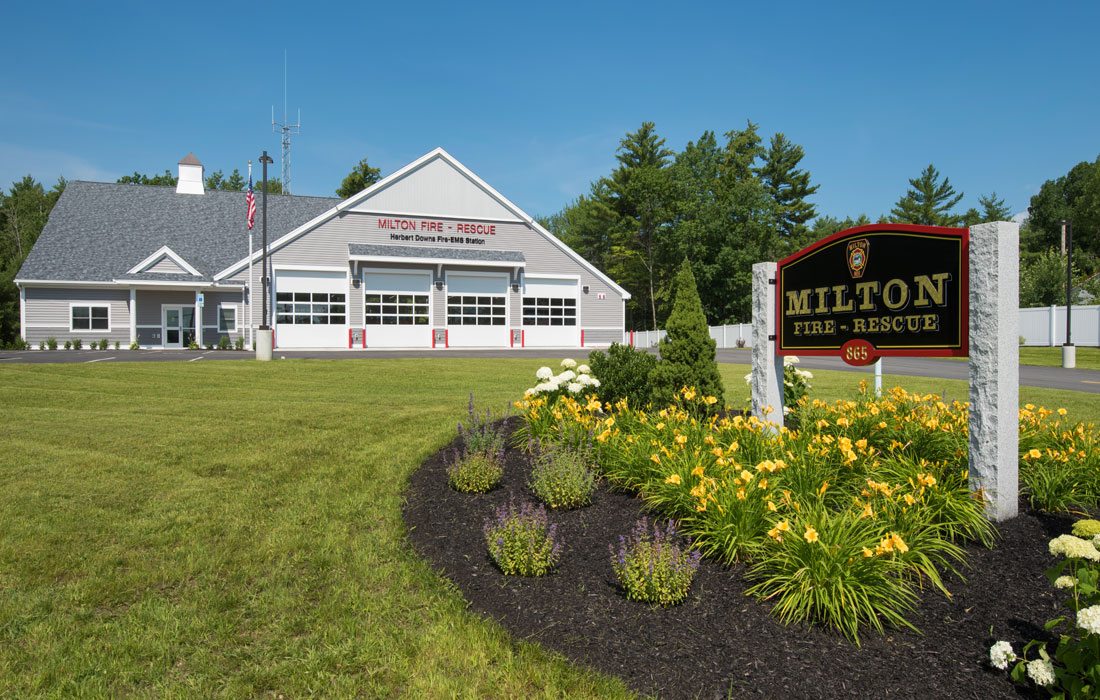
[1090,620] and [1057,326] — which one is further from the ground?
[1057,326]

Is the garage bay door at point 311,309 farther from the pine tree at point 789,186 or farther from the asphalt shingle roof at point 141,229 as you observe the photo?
the pine tree at point 789,186

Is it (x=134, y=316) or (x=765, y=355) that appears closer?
(x=765, y=355)

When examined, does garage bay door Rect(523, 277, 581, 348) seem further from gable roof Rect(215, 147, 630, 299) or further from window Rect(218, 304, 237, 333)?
window Rect(218, 304, 237, 333)

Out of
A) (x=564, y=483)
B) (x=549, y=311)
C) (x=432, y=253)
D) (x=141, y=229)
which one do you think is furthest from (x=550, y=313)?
(x=564, y=483)

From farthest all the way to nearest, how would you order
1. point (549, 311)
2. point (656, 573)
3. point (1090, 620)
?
point (549, 311) < point (656, 573) < point (1090, 620)

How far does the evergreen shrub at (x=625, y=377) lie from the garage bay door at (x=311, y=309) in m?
22.7

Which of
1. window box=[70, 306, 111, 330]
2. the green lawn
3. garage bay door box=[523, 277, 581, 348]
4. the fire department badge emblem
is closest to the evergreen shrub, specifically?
the green lawn

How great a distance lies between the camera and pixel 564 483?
500 cm

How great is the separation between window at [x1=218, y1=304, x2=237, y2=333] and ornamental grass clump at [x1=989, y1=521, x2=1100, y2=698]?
31.7 meters

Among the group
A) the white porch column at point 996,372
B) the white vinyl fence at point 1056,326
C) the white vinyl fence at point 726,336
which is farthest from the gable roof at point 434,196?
the white porch column at point 996,372

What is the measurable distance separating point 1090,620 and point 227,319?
32.2m

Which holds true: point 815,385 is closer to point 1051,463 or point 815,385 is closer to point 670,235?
point 1051,463

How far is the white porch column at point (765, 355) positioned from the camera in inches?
243

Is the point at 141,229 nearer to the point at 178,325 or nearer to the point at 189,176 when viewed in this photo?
the point at 189,176
